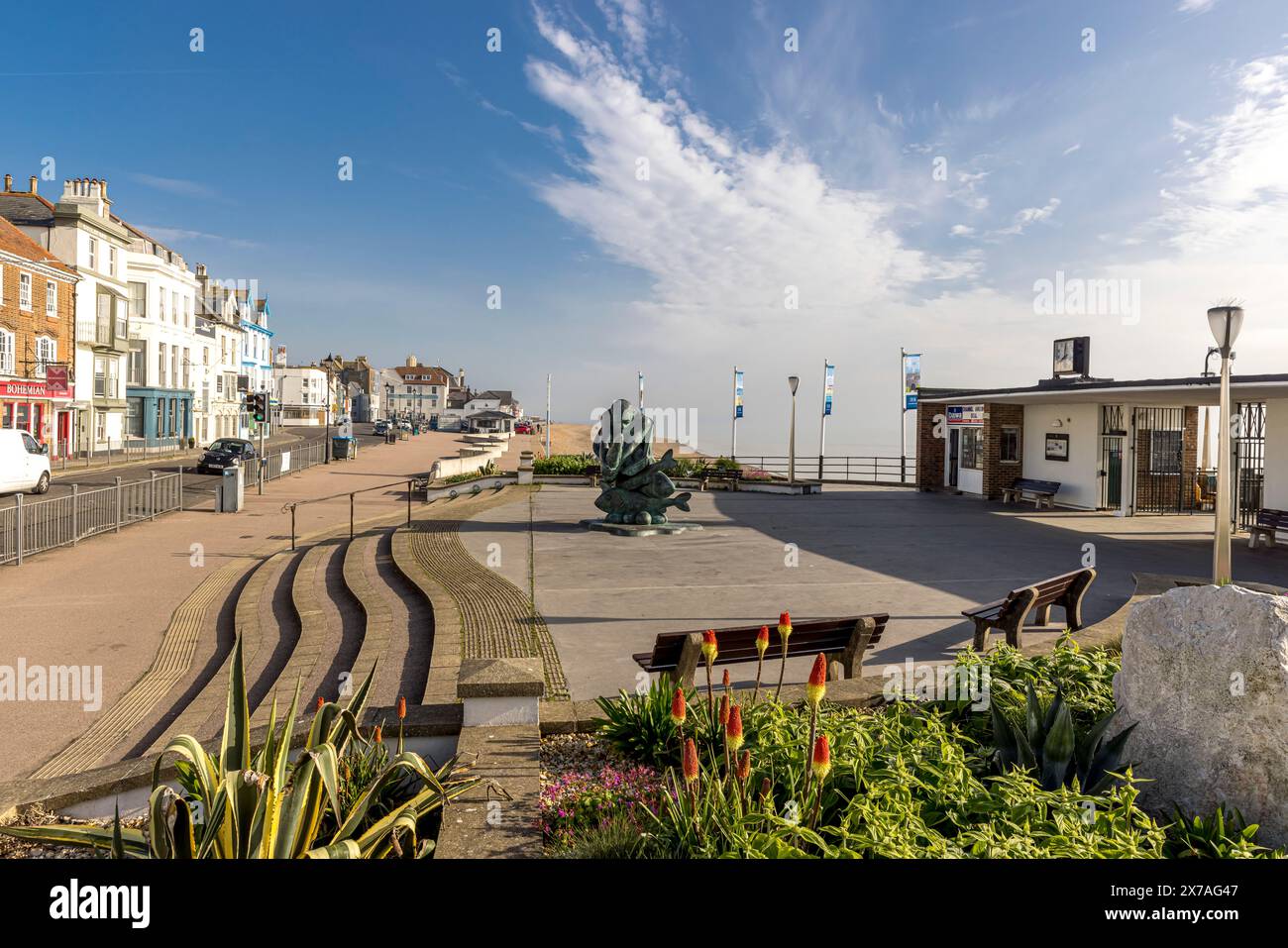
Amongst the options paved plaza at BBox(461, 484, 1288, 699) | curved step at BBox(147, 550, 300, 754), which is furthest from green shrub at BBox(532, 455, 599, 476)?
curved step at BBox(147, 550, 300, 754)

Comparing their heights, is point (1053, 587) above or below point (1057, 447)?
below

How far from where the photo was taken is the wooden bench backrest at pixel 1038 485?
2367cm

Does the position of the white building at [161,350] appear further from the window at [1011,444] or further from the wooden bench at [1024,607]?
the wooden bench at [1024,607]

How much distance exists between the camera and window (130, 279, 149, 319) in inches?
1906

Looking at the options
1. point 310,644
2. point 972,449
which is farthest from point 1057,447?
point 310,644

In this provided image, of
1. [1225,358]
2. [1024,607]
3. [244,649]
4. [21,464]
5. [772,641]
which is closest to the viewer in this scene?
[772,641]

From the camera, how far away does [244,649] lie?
33.1 feet

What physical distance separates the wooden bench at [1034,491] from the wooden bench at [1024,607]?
51.8 ft

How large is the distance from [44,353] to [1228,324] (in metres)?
44.9

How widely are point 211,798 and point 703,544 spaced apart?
12.2 m

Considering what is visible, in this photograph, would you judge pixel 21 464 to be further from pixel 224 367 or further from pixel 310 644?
pixel 224 367

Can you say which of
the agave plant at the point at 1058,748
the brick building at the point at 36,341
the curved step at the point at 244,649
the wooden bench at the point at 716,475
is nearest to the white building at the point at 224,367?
the brick building at the point at 36,341

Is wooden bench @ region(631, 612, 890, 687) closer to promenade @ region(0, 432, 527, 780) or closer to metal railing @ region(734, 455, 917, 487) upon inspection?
promenade @ region(0, 432, 527, 780)

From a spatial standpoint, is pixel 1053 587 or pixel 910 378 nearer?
pixel 1053 587
